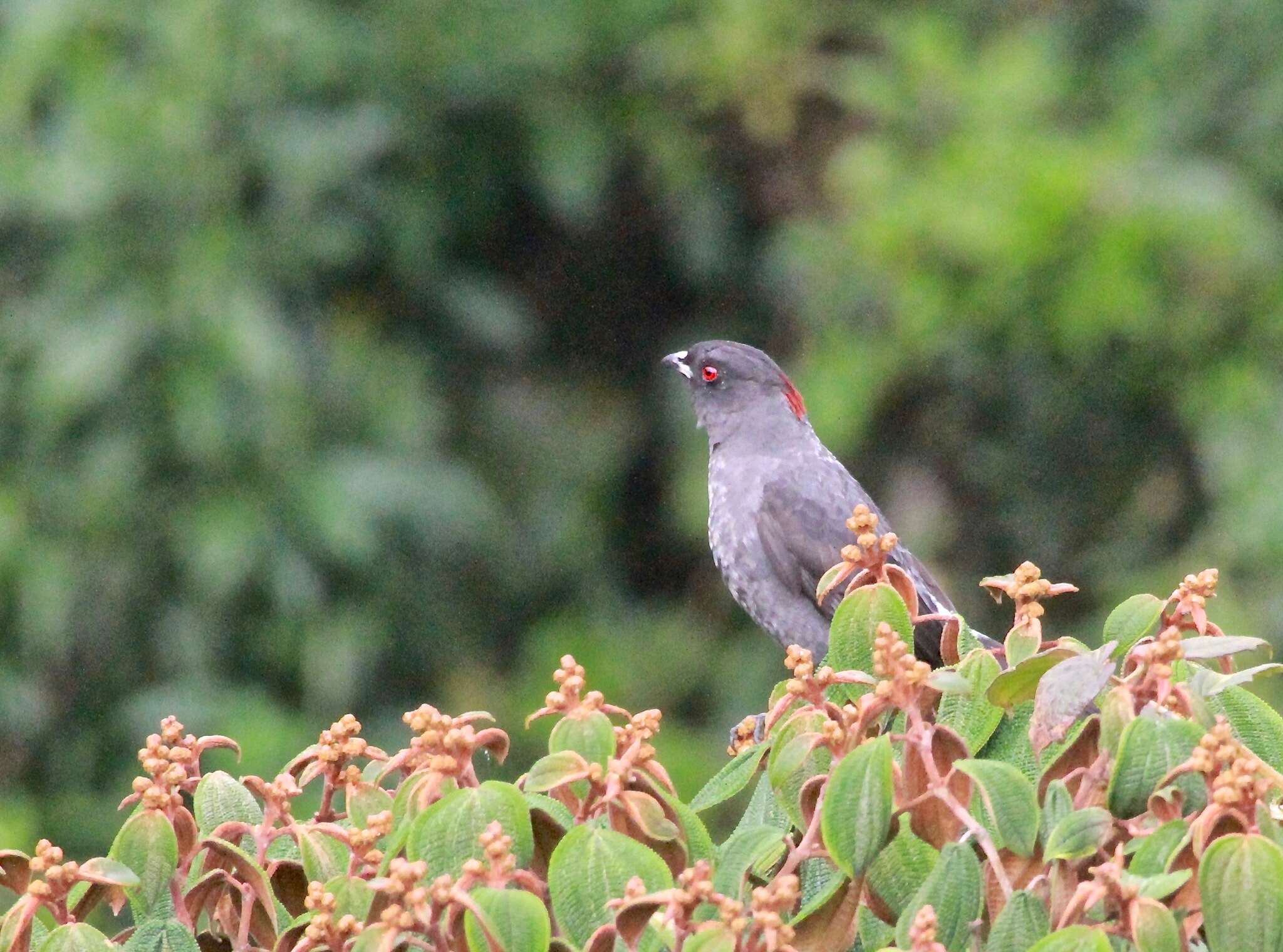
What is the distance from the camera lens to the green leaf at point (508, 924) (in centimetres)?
187

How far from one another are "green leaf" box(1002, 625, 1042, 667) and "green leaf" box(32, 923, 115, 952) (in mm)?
1104

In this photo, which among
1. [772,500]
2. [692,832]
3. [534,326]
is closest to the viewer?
[692,832]

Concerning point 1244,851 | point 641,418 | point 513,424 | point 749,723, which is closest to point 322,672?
point 513,424

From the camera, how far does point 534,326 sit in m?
10.0

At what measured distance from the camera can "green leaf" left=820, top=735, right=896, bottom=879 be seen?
1916 millimetres

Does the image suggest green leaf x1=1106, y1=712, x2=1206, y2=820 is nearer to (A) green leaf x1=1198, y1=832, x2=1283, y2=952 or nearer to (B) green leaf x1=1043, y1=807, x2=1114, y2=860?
(B) green leaf x1=1043, y1=807, x2=1114, y2=860

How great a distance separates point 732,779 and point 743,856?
0.28 m

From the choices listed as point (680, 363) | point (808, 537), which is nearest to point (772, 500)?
point (808, 537)

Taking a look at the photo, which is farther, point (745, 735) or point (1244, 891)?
point (745, 735)

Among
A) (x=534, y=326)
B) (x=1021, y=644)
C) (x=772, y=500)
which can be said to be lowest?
(x=1021, y=644)

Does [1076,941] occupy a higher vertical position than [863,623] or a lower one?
lower

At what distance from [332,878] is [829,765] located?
0.60 m

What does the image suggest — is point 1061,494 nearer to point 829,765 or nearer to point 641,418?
point 641,418

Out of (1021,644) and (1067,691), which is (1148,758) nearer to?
(1067,691)
